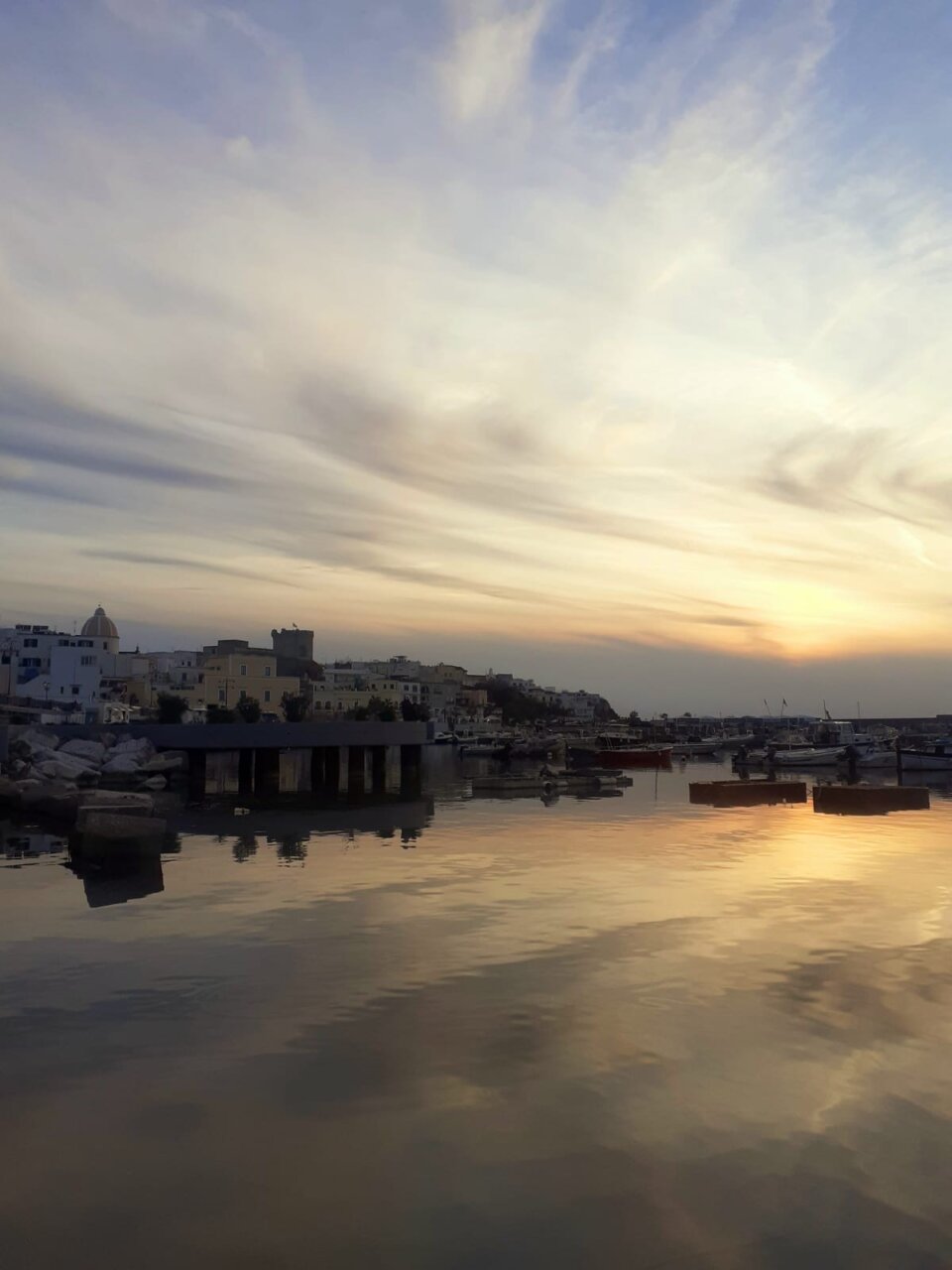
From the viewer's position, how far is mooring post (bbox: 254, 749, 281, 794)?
61494mm

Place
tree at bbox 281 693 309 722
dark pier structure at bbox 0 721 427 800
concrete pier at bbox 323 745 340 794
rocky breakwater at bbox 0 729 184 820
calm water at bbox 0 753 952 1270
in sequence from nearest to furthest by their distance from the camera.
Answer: calm water at bbox 0 753 952 1270 → rocky breakwater at bbox 0 729 184 820 → dark pier structure at bbox 0 721 427 800 → concrete pier at bbox 323 745 340 794 → tree at bbox 281 693 309 722

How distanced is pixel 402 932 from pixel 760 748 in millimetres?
116260

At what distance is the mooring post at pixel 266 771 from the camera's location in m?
61.5

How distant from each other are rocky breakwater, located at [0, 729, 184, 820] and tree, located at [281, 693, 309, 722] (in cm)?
3663

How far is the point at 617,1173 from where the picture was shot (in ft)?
30.4

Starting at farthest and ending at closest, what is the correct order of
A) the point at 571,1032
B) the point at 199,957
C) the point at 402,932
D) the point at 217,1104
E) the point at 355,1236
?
the point at 402,932
the point at 199,957
the point at 571,1032
the point at 217,1104
the point at 355,1236

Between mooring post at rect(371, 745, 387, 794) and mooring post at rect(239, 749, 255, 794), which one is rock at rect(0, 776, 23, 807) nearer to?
mooring post at rect(239, 749, 255, 794)

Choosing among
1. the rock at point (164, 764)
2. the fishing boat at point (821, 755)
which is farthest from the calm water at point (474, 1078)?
the fishing boat at point (821, 755)

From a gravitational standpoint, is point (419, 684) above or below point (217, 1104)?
above

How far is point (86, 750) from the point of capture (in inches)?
2420

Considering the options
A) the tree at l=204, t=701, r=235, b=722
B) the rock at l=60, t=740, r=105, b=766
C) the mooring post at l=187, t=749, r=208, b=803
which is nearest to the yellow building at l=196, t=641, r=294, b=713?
the tree at l=204, t=701, r=235, b=722

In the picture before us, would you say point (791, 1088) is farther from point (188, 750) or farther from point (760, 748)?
point (760, 748)

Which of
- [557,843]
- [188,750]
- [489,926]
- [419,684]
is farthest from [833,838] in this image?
[419,684]

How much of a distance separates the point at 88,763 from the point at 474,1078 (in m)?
52.9
